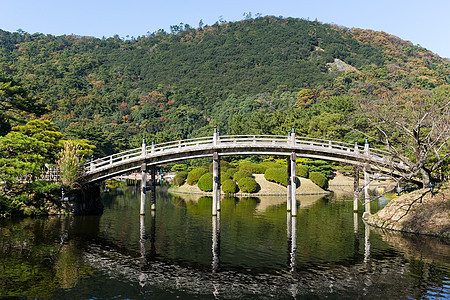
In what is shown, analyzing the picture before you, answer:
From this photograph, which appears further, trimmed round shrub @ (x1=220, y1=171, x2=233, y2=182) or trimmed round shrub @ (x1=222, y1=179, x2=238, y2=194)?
trimmed round shrub @ (x1=220, y1=171, x2=233, y2=182)

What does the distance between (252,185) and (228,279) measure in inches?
1514

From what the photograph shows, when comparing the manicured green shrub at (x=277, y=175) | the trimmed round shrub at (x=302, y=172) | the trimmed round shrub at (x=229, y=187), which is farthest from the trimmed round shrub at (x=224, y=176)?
the trimmed round shrub at (x=302, y=172)

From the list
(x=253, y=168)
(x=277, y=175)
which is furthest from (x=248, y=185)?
(x=253, y=168)

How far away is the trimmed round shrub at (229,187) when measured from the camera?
56656 millimetres

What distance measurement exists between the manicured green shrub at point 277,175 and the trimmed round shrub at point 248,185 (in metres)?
3.44

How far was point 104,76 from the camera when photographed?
181m

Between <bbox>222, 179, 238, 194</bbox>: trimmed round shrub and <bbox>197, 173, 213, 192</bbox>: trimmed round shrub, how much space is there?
2.61 meters

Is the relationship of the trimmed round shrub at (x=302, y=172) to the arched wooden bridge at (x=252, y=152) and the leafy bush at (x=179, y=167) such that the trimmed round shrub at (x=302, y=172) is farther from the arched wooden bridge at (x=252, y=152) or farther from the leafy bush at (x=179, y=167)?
the leafy bush at (x=179, y=167)

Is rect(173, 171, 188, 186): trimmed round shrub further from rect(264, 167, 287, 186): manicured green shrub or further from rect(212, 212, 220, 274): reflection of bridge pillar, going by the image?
rect(212, 212, 220, 274): reflection of bridge pillar

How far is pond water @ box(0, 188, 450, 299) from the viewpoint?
16609 millimetres

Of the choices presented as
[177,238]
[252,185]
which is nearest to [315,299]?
[177,238]

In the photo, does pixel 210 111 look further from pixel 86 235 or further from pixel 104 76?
pixel 86 235

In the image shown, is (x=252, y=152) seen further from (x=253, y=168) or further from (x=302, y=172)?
(x=302, y=172)

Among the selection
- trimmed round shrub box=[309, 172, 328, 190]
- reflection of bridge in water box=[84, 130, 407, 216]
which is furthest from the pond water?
trimmed round shrub box=[309, 172, 328, 190]
